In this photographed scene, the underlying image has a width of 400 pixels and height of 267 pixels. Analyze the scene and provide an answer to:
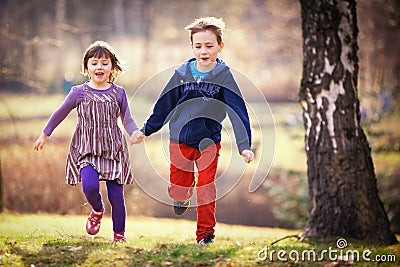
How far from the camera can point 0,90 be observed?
13.0m

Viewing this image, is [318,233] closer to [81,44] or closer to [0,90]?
[81,44]

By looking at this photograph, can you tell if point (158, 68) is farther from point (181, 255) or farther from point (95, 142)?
point (181, 255)

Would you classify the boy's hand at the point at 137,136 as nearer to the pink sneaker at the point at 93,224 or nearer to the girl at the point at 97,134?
the girl at the point at 97,134

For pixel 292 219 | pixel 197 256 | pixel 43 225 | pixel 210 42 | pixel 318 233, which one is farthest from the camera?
pixel 292 219

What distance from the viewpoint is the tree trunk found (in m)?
6.08

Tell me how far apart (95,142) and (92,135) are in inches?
2.5

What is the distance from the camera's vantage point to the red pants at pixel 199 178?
5.00m

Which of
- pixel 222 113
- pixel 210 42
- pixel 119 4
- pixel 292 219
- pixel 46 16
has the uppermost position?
pixel 119 4

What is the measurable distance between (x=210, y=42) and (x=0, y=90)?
916 cm

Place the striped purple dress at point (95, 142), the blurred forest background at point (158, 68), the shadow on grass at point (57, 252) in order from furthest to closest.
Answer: the blurred forest background at point (158, 68) → the striped purple dress at point (95, 142) → the shadow on grass at point (57, 252)

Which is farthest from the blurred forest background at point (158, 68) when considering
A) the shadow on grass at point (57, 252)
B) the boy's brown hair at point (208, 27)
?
the shadow on grass at point (57, 252)

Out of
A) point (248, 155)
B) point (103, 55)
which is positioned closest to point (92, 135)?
point (103, 55)

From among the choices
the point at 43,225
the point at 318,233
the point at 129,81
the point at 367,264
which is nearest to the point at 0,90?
the point at 129,81

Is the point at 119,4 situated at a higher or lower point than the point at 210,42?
higher
